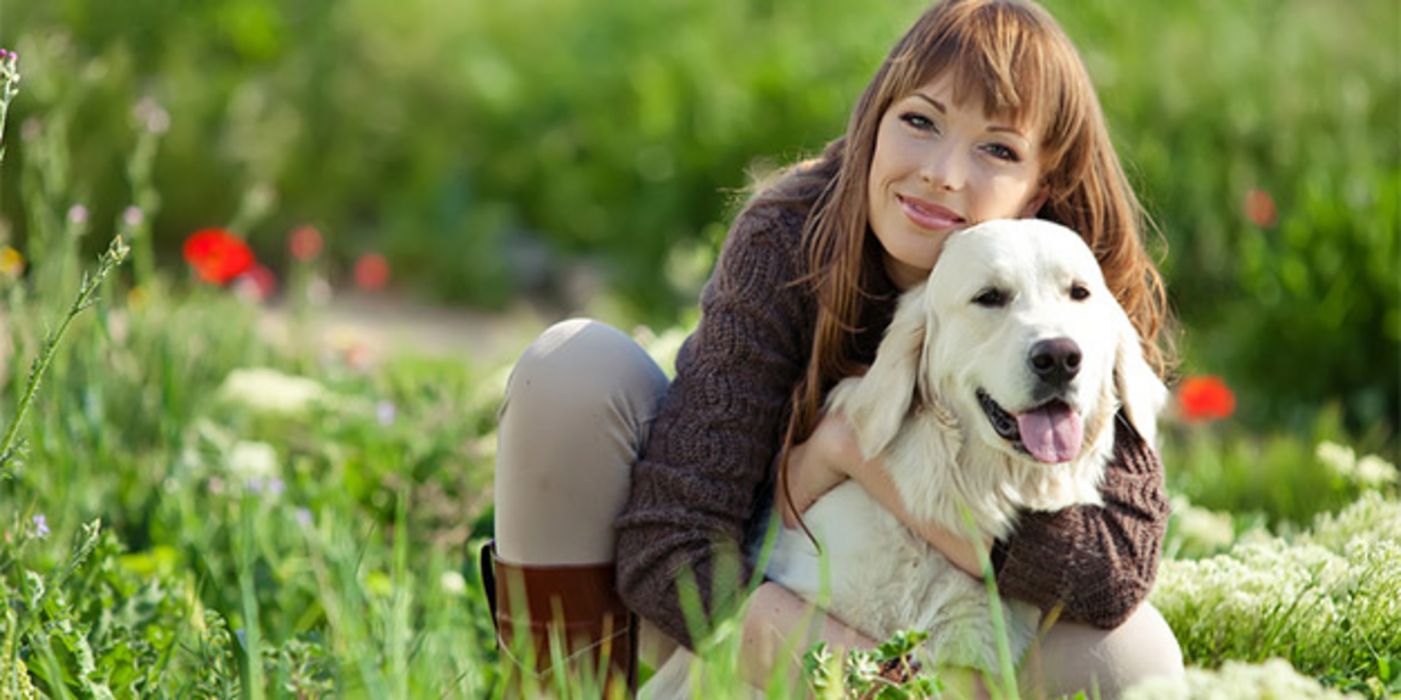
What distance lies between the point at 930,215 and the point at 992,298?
0.87 ft

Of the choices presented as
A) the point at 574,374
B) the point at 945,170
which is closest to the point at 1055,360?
the point at 945,170

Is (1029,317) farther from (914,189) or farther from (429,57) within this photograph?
(429,57)

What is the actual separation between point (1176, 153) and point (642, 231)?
224cm

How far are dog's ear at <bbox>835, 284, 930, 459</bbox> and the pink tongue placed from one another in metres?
0.22

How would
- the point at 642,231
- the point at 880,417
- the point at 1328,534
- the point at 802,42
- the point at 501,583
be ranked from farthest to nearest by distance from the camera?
the point at 802,42, the point at 642,231, the point at 1328,534, the point at 501,583, the point at 880,417

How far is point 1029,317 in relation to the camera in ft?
7.76

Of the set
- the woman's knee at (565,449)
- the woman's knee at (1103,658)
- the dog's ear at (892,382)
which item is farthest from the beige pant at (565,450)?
the dog's ear at (892,382)

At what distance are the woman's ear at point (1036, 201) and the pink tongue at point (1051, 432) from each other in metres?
0.49

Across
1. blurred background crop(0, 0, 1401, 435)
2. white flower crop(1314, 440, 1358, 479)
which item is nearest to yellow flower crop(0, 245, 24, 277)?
blurred background crop(0, 0, 1401, 435)

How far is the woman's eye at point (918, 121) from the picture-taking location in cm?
267

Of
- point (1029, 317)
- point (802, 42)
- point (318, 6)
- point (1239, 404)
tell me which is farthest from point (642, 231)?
point (1029, 317)

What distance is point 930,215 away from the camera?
2.64 metres

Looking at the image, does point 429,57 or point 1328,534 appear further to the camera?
point 429,57

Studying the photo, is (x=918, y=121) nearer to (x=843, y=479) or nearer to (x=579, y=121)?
(x=843, y=479)
